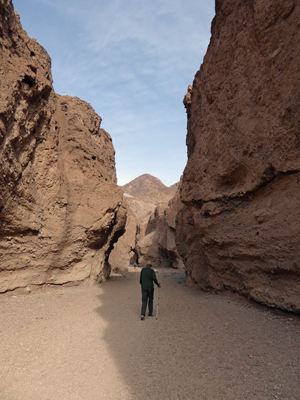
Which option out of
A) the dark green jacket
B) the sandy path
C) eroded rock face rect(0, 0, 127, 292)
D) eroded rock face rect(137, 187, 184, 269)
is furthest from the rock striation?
the sandy path

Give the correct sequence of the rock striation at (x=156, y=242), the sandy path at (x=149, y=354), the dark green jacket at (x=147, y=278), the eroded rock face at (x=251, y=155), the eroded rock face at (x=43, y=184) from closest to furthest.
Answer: the sandy path at (x=149, y=354) < the eroded rock face at (x=251, y=155) < the dark green jacket at (x=147, y=278) < the eroded rock face at (x=43, y=184) < the rock striation at (x=156, y=242)

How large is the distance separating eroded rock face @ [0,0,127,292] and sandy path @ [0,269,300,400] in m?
2.44

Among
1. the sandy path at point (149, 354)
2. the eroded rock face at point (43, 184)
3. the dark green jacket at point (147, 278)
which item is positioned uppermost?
the eroded rock face at point (43, 184)

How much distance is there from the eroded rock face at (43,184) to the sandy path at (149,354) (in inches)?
96.1

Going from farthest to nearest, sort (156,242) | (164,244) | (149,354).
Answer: (156,242)
(164,244)
(149,354)

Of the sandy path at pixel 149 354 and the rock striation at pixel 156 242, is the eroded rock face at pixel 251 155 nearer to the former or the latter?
the sandy path at pixel 149 354

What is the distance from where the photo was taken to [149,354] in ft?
12.8

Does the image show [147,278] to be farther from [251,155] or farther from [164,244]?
[164,244]

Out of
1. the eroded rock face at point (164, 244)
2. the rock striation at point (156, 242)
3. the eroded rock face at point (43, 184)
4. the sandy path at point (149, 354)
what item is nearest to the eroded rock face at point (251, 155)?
the sandy path at point (149, 354)

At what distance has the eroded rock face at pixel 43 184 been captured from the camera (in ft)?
24.9

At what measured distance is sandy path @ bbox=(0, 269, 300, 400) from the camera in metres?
2.91

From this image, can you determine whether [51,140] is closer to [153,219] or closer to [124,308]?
[124,308]

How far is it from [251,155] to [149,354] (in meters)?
4.99

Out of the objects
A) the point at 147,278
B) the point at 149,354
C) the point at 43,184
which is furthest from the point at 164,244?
the point at 149,354
